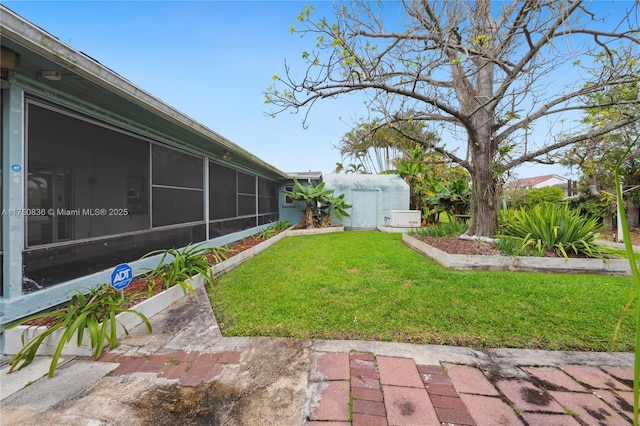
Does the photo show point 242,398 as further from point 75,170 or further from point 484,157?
point 484,157

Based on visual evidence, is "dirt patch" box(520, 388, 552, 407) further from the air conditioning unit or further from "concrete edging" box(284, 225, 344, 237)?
the air conditioning unit

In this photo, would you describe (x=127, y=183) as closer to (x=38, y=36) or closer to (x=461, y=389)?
(x=38, y=36)

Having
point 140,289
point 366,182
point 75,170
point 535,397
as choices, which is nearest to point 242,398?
point 535,397

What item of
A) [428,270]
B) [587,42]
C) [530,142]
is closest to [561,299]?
[428,270]

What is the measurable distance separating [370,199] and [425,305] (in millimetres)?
9849

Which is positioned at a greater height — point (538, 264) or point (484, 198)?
point (484, 198)

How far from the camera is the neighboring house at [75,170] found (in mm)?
2732

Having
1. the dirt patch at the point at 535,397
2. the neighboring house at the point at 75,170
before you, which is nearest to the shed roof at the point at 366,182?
the neighboring house at the point at 75,170

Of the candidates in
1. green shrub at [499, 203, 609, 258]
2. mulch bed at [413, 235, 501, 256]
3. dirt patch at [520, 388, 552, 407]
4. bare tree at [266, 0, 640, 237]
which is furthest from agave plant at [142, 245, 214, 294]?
green shrub at [499, 203, 609, 258]

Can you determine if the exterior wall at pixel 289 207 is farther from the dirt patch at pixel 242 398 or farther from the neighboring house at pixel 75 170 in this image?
the dirt patch at pixel 242 398

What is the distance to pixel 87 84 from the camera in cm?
318

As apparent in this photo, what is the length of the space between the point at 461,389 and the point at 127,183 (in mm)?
5160

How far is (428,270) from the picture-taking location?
17.6 ft

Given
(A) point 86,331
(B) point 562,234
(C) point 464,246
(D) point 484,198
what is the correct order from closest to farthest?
1. (A) point 86,331
2. (B) point 562,234
3. (C) point 464,246
4. (D) point 484,198
